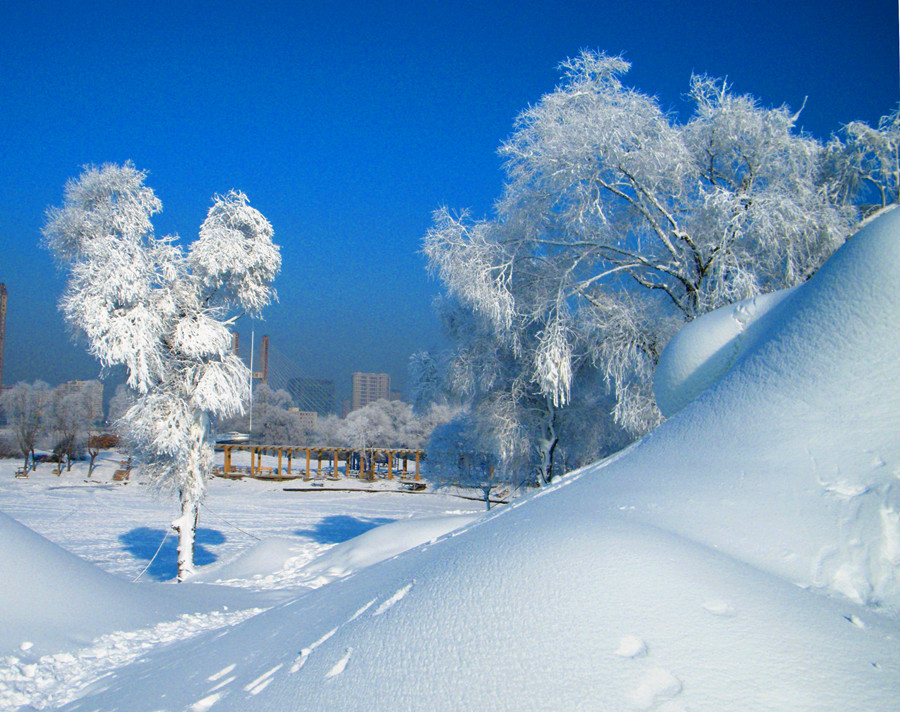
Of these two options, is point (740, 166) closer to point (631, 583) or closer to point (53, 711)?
point (631, 583)

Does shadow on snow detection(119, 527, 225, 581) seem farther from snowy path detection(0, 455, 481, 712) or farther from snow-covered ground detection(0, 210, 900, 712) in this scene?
snow-covered ground detection(0, 210, 900, 712)

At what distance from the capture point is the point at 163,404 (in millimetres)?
11086

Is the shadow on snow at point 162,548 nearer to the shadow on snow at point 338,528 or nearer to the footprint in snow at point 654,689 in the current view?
the shadow on snow at point 338,528

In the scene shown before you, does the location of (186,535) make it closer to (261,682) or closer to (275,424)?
(261,682)

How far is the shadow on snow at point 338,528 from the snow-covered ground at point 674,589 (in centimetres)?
1538

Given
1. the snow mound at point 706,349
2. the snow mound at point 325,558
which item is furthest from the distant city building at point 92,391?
the snow mound at point 706,349

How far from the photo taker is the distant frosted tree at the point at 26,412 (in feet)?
136

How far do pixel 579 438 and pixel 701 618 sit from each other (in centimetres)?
1259

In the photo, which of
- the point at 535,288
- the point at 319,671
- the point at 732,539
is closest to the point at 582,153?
the point at 535,288

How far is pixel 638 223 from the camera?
35.3ft

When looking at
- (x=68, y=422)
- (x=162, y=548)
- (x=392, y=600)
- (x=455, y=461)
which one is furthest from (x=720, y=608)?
(x=68, y=422)

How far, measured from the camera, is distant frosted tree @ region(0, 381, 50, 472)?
4159 cm

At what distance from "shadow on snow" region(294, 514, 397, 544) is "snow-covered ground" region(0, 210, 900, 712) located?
1538 cm

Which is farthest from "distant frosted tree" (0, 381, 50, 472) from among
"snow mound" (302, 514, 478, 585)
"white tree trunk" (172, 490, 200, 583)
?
"snow mound" (302, 514, 478, 585)
